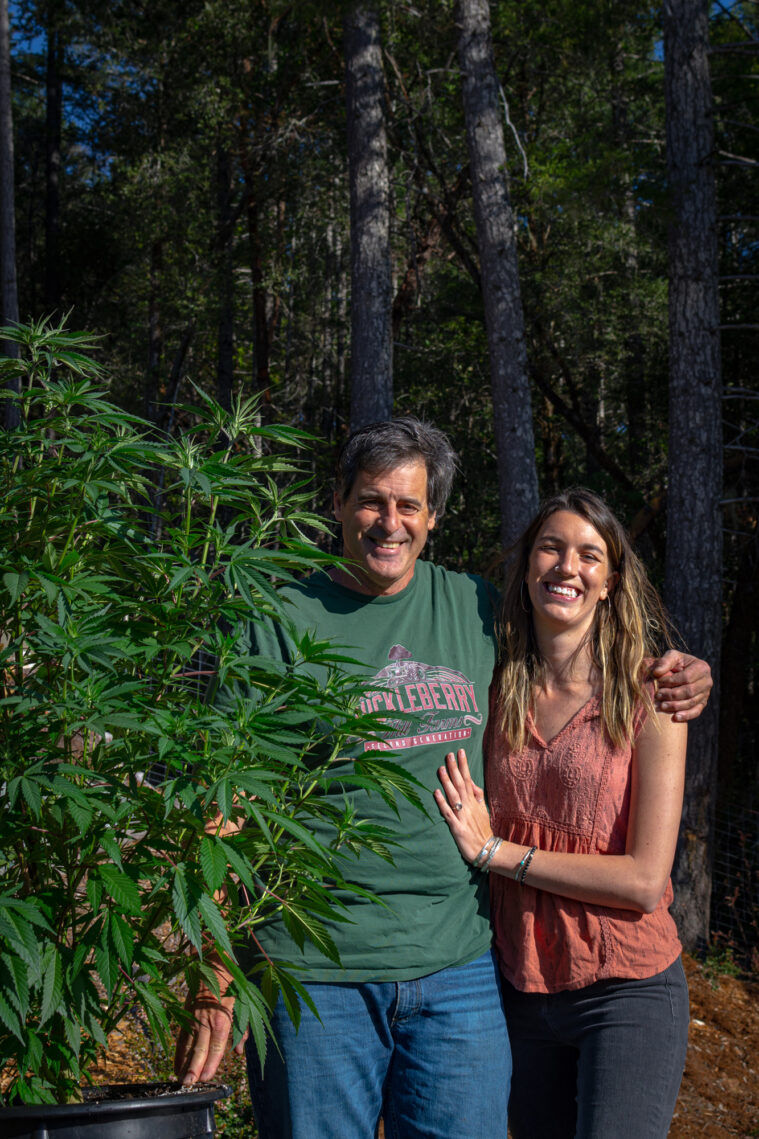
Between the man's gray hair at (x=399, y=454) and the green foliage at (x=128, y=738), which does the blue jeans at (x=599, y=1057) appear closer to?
the green foliage at (x=128, y=738)

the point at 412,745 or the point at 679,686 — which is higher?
the point at 679,686

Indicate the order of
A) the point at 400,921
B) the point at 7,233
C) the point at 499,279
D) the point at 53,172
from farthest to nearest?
the point at 53,172
the point at 7,233
the point at 499,279
the point at 400,921

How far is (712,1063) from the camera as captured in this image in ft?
17.8

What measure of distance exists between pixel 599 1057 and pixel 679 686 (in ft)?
2.74

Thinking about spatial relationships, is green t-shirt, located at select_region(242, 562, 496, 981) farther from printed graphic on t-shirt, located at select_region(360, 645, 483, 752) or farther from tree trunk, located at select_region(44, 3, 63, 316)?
tree trunk, located at select_region(44, 3, 63, 316)

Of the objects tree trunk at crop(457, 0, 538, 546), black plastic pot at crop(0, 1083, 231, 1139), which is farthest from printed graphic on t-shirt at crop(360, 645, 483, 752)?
tree trunk at crop(457, 0, 538, 546)

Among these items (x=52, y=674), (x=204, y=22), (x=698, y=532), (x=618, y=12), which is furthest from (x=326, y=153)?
(x=52, y=674)

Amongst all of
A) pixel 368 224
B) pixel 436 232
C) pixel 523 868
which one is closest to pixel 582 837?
pixel 523 868

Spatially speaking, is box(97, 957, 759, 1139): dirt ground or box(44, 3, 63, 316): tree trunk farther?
box(44, 3, 63, 316): tree trunk

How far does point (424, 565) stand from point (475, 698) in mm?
404

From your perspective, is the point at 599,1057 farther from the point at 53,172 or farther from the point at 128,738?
the point at 53,172

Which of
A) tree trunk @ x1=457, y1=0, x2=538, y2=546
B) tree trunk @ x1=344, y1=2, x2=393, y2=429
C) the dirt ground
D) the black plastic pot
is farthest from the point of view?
tree trunk @ x1=344, y1=2, x2=393, y2=429

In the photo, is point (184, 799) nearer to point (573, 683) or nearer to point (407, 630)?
point (407, 630)

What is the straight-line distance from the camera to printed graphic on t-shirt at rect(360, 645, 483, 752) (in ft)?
7.11
